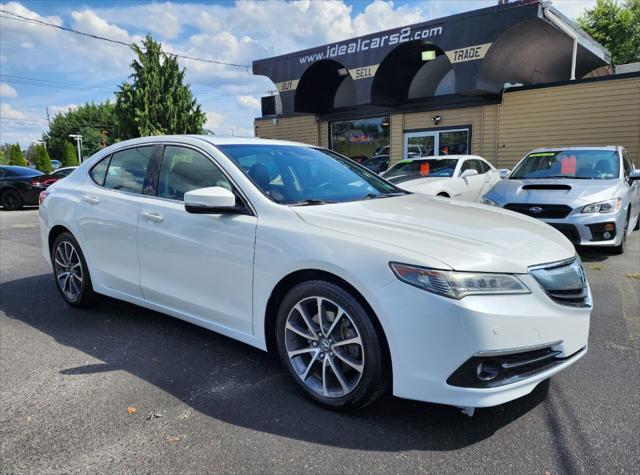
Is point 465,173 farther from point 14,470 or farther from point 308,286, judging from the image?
point 14,470

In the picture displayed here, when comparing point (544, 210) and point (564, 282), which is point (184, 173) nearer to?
point (564, 282)

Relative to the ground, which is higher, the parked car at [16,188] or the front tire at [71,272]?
the parked car at [16,188]

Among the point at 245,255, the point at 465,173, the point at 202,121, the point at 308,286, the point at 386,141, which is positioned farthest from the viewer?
the point at 202,121

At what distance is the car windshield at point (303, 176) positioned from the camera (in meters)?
3.13

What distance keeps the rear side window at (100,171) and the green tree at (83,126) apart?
68422mm

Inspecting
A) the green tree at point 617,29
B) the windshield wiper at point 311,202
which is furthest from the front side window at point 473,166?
the green tree at point 617,29

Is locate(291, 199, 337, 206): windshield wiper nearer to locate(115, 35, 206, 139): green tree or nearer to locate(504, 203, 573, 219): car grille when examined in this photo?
locate(504, 203, 573, 219): car grille

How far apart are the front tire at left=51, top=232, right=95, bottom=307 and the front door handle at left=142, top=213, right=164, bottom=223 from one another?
1120mm

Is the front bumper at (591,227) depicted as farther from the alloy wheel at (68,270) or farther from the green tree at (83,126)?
the green tree at (83,126)

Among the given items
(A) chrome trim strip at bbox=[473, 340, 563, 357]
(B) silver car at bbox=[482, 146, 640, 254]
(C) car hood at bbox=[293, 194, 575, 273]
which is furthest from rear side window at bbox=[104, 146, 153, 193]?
(B) silver car at bbox=[482, 146, 640, 254]

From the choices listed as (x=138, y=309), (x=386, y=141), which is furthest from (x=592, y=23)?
(x=138, y=309)

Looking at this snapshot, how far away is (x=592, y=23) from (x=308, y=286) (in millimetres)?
34599

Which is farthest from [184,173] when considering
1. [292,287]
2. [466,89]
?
[466,89]

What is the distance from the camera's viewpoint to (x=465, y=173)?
9.37m
